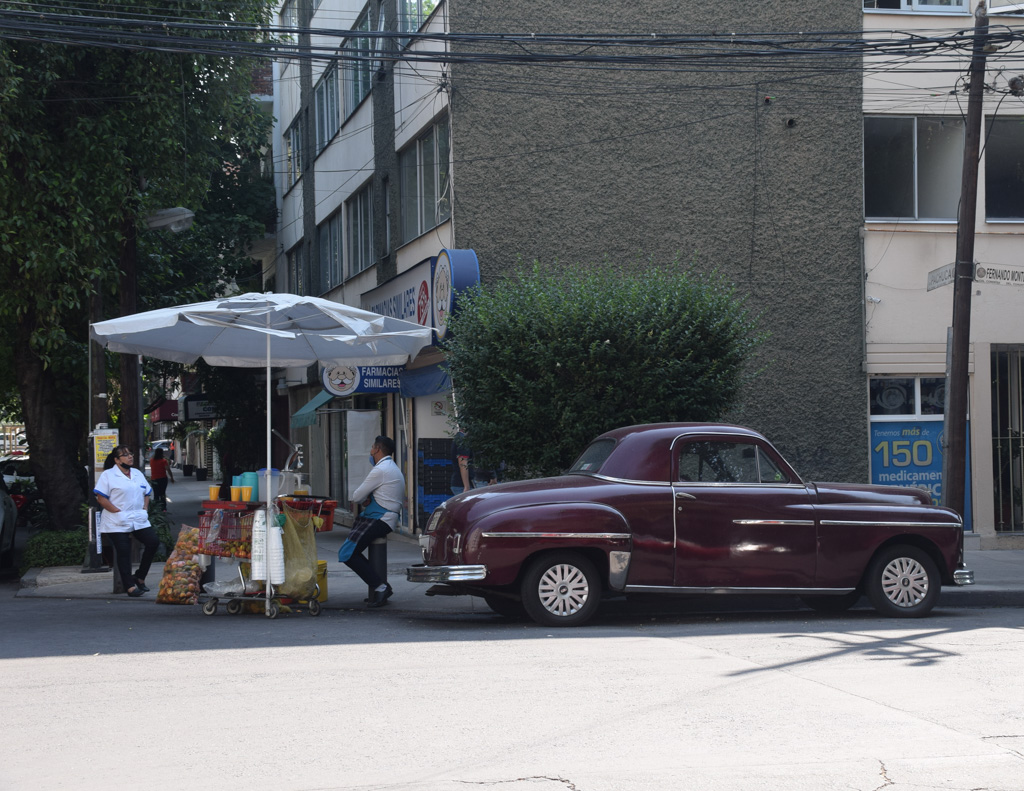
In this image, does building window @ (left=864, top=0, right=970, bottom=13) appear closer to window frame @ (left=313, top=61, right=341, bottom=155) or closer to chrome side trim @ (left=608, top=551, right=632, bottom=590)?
chrome side trim @ (left=608, top=551, right=632, bottom=590)

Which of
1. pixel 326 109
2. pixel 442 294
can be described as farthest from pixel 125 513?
pixel 326 109

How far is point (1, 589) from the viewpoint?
14.2 m

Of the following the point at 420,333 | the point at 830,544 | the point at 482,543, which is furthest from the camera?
the point at 420,333

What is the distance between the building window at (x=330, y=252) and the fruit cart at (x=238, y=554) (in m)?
15.9

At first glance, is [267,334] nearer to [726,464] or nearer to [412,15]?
[726,464]

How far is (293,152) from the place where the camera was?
31047mm

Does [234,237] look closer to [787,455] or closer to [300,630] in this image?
[787,455]

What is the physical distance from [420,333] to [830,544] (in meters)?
4.73

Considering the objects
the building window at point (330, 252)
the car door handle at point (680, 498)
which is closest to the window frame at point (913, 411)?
the car door handle at point (680, 498)

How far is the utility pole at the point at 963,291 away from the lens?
13.1m

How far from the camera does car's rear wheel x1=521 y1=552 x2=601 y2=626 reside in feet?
31.5

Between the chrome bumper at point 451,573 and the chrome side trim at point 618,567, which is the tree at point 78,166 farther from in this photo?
the chrome side trim at point 618,567

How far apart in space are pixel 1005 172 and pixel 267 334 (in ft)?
40.5

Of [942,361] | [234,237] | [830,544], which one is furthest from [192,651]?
[234,237]
